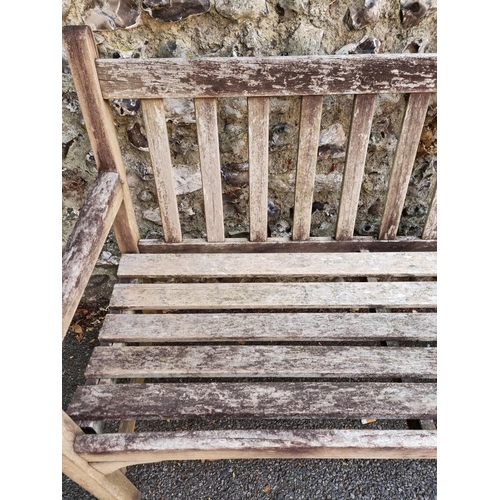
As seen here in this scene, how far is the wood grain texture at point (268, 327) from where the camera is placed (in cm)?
126

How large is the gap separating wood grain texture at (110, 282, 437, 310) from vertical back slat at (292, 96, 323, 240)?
8.8 inches

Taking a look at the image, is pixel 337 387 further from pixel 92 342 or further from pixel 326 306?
pixel 92 342

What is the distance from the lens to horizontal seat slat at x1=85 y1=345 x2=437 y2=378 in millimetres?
1178

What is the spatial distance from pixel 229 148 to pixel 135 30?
19.4 inches

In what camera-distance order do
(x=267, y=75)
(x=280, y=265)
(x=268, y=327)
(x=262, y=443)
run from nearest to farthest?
(x=262, y=443) → (x=267, y=75) → (x=268, y=327) → (x=280, y=265)

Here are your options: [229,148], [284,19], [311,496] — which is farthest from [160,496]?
[284,19]

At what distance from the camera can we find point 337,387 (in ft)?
3.69

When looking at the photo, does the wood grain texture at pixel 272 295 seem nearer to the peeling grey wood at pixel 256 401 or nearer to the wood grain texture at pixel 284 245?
the wood grain texture at pixel 284 245

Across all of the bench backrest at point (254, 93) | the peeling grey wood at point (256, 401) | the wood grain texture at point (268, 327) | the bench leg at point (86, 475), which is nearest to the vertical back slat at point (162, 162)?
the bench backrest at point (254, 93)

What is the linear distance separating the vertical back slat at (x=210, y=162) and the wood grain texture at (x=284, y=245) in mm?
48

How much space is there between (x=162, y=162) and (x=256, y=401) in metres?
0.77

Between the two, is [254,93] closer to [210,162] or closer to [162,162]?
[210,162]

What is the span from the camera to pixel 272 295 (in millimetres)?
1366

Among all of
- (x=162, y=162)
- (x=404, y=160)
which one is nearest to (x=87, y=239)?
(x=162, y=162)
